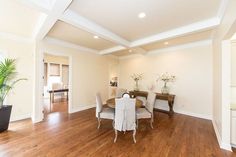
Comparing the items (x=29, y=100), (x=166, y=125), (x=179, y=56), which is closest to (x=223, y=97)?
(x=166, y=125)

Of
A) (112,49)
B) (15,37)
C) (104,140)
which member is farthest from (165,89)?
(15,37)

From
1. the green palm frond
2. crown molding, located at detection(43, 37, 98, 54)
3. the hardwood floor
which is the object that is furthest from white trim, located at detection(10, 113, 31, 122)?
crown molding, located at detection(43, 37, 98, 54)

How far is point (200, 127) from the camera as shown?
330 centimetres

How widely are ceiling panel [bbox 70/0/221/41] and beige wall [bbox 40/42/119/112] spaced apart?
2216 mm

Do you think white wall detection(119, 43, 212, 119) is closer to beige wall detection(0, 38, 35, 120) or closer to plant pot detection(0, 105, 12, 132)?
beige wall detection(0, 38, 35, 120)

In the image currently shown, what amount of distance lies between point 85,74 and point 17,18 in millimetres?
2924

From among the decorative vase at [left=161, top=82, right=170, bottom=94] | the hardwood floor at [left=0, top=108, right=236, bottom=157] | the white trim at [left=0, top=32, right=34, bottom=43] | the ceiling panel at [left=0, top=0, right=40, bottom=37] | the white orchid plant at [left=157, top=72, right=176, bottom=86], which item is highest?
the ceiling panel at [left=0, top=0, right=40, bottom=37]

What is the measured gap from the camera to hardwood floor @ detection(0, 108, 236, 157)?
2188 mm

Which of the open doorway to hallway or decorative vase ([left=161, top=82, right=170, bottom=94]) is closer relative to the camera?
decorative vase ([left=161, top=82, right=170, bottom=94])

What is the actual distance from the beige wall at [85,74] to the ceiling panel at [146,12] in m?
2.22

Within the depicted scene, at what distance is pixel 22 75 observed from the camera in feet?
12.4

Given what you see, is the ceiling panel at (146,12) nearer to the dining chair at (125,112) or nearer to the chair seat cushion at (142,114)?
the dining chair at (125,112)

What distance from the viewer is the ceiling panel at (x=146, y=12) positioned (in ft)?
6.85

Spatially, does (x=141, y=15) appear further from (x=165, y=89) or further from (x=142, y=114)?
(x=165, y=89)
